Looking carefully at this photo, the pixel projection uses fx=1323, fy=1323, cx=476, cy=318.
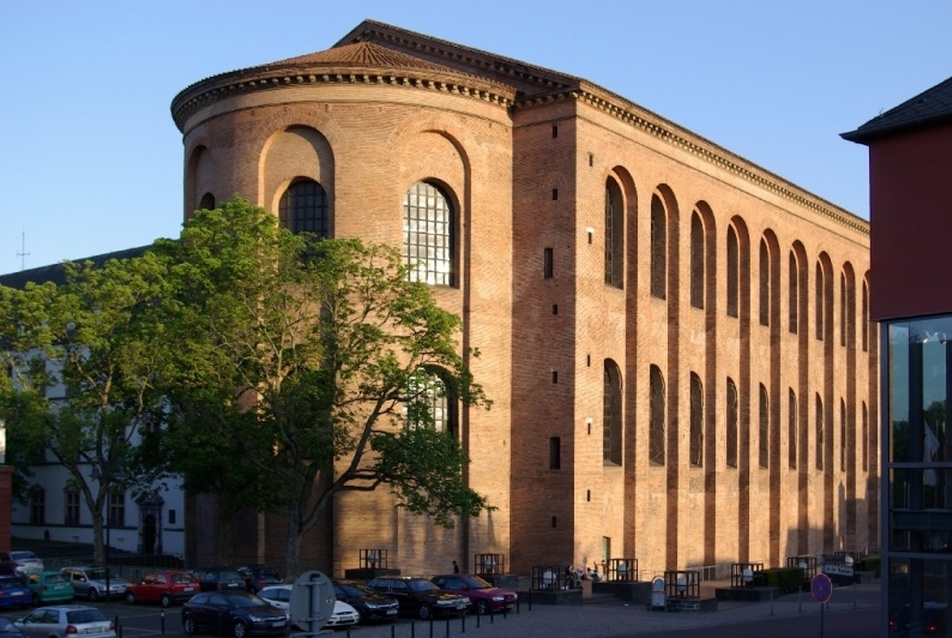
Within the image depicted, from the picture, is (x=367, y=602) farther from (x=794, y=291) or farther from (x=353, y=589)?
(x=794, y=291)

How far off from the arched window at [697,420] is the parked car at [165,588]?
2446cm

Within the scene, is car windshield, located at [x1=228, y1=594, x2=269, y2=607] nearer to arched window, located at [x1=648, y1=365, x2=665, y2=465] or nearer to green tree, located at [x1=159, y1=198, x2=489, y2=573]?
green tree, located at [x1=159, y1=198, x2=489, y2=573]

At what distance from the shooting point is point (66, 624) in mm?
29219

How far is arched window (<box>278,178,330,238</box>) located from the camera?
1842 inches

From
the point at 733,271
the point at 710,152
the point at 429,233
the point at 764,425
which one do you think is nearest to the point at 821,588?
the point at 429,233

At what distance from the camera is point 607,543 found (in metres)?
48.8

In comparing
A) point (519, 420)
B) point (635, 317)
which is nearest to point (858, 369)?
point (635, 317)

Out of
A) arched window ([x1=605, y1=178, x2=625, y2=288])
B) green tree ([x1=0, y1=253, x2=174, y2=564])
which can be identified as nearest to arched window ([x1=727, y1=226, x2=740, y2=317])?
arched window ([x1=605, y1=178, x2=625, y2=288])

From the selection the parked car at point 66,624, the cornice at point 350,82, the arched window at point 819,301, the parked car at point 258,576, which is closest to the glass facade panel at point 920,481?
the parked car at point 66,624

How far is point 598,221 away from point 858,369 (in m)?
30.5

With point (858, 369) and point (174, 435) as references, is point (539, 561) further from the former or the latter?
point (858, 369)

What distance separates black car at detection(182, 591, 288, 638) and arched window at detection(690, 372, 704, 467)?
28.0 meters

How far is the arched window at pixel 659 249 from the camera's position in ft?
177

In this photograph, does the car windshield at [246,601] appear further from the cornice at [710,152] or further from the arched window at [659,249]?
the arched window at [659,249]
